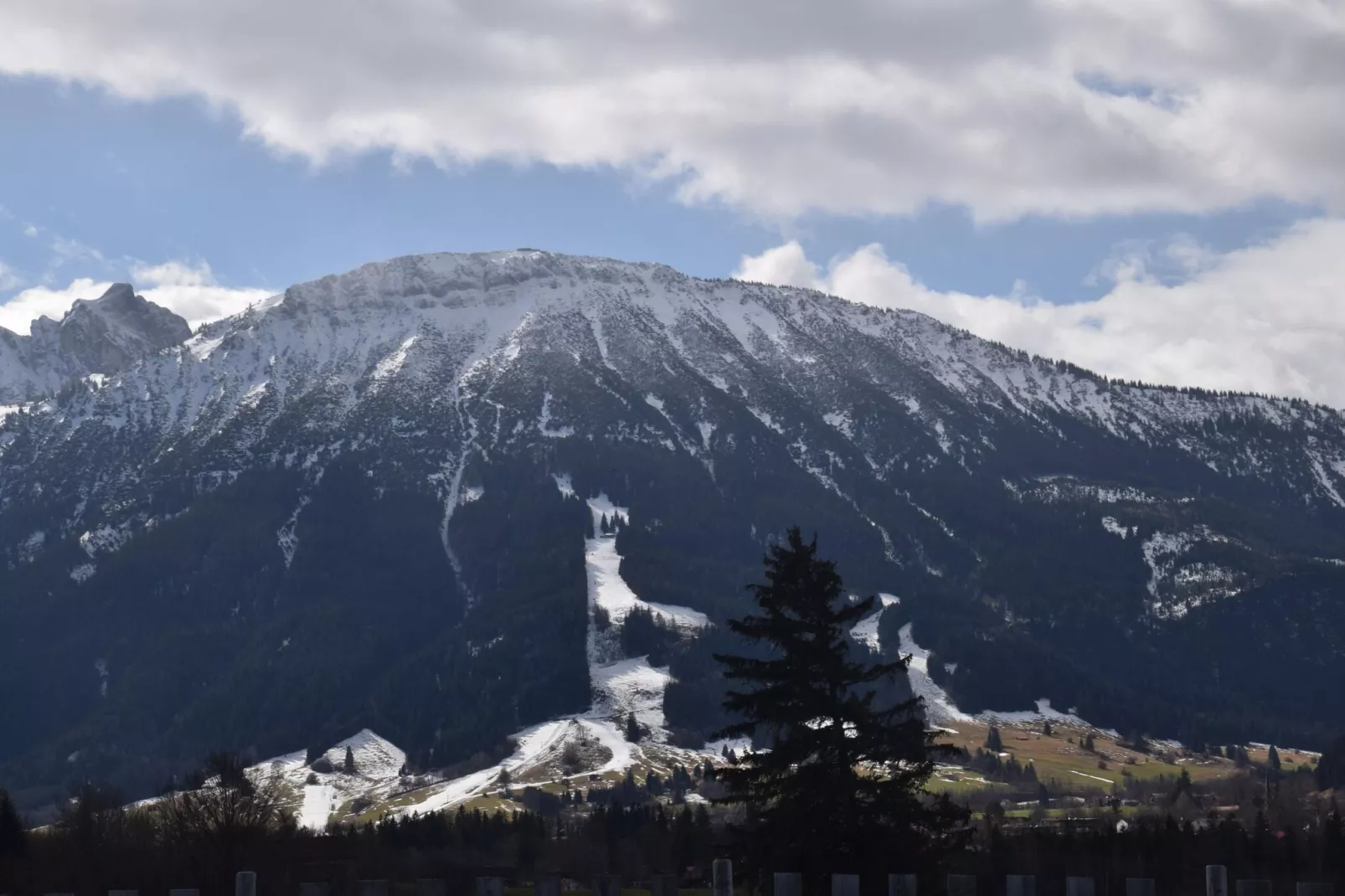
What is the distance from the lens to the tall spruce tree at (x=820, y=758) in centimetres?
4834

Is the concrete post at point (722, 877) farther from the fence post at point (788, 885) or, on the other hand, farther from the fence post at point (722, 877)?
the fence post at point (788, 885)

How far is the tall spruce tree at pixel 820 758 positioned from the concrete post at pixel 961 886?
65.5 feet

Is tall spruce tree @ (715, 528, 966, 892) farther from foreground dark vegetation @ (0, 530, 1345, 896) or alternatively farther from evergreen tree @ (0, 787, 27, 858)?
evergreen tree @ (0, 787, 27, 858)

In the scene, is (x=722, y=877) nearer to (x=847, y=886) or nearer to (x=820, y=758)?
(x=847, y=886)

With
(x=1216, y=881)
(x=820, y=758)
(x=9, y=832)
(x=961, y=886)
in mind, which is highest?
(x=820, y=758)

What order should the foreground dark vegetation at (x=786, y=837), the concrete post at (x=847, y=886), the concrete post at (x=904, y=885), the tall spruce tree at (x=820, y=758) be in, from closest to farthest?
the concrete post at (x=847, y=886) < the concrete post at (x=904, y=885) < the tall spruce tree at (x=820, y=758) < the foreground dark vegetation at (x=786, y=837)

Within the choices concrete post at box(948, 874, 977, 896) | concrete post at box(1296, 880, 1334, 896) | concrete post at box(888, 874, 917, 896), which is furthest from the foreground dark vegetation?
concrete post at box(1296, 880, 1334, 896)

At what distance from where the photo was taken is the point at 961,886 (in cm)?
2694

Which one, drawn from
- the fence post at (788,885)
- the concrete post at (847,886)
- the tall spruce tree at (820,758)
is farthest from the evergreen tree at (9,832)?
the concrete post at (847,886)

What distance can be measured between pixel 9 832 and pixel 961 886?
392ft

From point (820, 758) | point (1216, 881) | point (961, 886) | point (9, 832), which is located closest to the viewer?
point (1216, 881)

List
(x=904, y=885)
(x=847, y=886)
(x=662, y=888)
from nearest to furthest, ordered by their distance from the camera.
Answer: (x=662, y=888) → (x=847, y=886) → (x=904, y=885)

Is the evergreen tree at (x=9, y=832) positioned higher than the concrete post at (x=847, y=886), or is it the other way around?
the concrete post at (x=847, y=886)

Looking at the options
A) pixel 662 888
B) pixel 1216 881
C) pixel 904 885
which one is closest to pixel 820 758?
pixel 904 885
